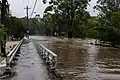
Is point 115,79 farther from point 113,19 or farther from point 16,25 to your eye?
point 16,25

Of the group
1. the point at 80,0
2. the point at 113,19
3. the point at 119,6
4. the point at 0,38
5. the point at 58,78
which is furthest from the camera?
the point at 80,0

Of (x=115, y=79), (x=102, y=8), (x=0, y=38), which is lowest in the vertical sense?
(x=115, y=79)

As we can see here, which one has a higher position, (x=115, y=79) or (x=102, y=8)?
(x=102, y=8)

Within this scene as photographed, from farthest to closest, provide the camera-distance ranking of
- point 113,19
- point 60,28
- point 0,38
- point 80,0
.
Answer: point 60,28 < point 80,0 < point 113,19 < point 0,38

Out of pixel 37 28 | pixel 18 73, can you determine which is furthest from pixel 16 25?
pixel 37 28

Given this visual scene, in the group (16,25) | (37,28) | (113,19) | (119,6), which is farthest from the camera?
(37,28)

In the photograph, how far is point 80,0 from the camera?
8388 cm

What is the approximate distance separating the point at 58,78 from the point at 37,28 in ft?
553

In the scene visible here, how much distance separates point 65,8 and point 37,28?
321ft

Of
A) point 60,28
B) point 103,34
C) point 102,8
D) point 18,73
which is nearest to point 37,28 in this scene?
point 60,28

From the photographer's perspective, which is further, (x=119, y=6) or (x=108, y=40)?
(x=119, y=6)

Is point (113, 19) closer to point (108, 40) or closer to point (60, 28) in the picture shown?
point (108, 40)

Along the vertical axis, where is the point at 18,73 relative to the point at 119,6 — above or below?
below

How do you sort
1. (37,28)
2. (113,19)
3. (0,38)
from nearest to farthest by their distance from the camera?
(0,38)
(113,19)
(37,28)
